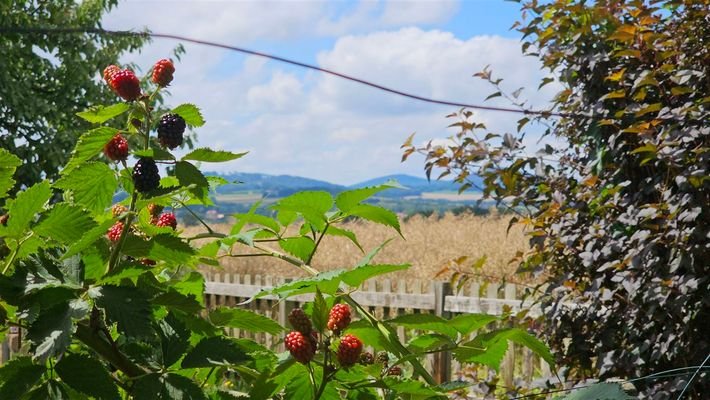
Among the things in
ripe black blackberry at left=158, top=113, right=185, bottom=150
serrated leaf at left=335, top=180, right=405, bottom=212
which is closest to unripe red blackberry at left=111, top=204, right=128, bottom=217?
ripe black blackberry at left=158, top=113, right=185, bottom=150

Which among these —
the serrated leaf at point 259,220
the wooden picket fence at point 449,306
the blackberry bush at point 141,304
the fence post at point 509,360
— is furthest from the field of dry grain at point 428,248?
the blackberry bush at point 141,304

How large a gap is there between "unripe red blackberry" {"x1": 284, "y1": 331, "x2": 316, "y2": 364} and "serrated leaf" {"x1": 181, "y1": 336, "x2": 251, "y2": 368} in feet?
0.15

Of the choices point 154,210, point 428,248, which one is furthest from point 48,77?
point 154,210

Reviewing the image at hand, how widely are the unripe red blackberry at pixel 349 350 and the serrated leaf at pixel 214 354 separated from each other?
0.28 ft

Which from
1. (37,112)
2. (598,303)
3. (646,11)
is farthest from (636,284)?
(37,112)

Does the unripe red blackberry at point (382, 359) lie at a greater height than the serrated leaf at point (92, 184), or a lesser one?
lesser

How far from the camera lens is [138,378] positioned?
2.56ft

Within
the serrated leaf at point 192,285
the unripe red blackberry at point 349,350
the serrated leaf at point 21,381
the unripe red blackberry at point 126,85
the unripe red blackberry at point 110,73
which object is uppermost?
the unripe red blackberry at point 110,73

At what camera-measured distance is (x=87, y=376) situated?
747 millimetres

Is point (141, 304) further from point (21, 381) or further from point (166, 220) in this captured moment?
point (166, 220)

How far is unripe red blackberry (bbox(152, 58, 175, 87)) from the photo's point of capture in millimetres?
Answer: 906

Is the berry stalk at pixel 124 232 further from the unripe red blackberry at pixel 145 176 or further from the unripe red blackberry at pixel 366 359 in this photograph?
the unripe red blackberry at pixel 366 359

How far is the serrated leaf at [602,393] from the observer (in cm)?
76

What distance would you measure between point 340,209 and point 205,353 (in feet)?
0.78
